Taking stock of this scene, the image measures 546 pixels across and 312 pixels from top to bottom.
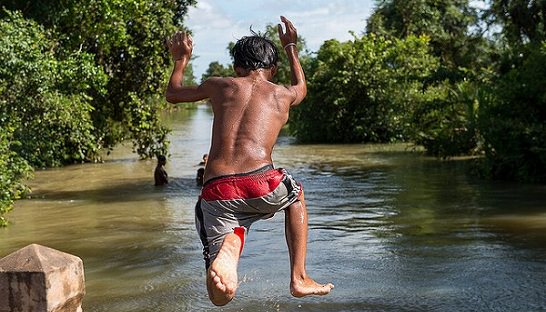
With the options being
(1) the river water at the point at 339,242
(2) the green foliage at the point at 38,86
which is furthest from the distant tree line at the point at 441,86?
(2) the green foliage at the point at 38,86

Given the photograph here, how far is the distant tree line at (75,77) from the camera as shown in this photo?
16.3 m

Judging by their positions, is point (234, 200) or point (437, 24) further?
point (437, 24)

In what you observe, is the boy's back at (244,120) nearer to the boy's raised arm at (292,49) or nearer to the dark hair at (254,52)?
the dark hair at (254,52)

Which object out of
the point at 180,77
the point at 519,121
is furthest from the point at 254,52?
the point at 519,121

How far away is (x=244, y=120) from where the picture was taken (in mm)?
4742

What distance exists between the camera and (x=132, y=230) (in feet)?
47.9

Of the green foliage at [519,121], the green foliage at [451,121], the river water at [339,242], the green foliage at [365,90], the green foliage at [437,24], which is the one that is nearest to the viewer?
the river water at [339,242]

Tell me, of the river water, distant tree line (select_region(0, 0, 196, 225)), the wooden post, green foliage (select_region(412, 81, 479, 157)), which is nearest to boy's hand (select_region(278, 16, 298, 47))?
the wooden post

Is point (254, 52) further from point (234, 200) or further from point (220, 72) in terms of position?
point (220, 72)

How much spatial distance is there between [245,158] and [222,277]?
76cm

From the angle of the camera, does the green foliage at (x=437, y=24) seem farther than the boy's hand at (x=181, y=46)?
Yes

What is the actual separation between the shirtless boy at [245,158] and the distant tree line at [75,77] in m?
10.6

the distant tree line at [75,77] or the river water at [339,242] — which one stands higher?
the distant tree line at [75,77]

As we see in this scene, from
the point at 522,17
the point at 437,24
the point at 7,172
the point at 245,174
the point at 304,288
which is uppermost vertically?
the point at 437,24
